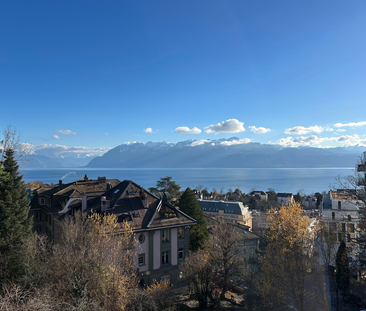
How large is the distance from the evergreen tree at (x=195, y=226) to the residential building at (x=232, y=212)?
44.4 metres

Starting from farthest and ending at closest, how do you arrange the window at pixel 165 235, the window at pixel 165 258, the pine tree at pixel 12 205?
the window at pixel 165 235 < the window at pixel 165 258 < the pine tree at pixel 12 205

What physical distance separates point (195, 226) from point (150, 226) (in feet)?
23.6

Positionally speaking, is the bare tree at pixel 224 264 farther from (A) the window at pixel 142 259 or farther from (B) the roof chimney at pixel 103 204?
(B) the roof chimney at pixel 103 204

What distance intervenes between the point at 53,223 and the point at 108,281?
2047cm

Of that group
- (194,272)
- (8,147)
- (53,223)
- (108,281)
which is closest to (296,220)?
(194,272)

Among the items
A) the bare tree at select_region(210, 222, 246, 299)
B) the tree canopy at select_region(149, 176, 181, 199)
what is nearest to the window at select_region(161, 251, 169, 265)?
the bare tree at select_region(210, 222, 246, 299)

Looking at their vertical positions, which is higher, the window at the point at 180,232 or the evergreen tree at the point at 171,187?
the evergreen tree at the point at 171,187

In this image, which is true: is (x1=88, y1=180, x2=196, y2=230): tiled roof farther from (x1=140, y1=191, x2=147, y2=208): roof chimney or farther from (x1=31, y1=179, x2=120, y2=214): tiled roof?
(x1=31, y1=179, x2=120, y2=214): tiled roof

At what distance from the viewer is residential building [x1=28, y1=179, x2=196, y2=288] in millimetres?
24703

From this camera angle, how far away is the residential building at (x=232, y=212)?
251 feet

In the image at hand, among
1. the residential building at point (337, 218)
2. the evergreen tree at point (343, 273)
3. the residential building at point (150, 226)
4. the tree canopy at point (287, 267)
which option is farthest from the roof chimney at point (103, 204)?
the residential building at point (337, 218)

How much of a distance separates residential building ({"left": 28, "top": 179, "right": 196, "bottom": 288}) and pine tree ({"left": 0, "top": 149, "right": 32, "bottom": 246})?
500 centimetres

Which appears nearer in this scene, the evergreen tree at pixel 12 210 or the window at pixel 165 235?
the evergreen tree at pixel 12 210

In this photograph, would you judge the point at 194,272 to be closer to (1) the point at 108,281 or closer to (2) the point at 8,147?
(1) the point at 108,281
